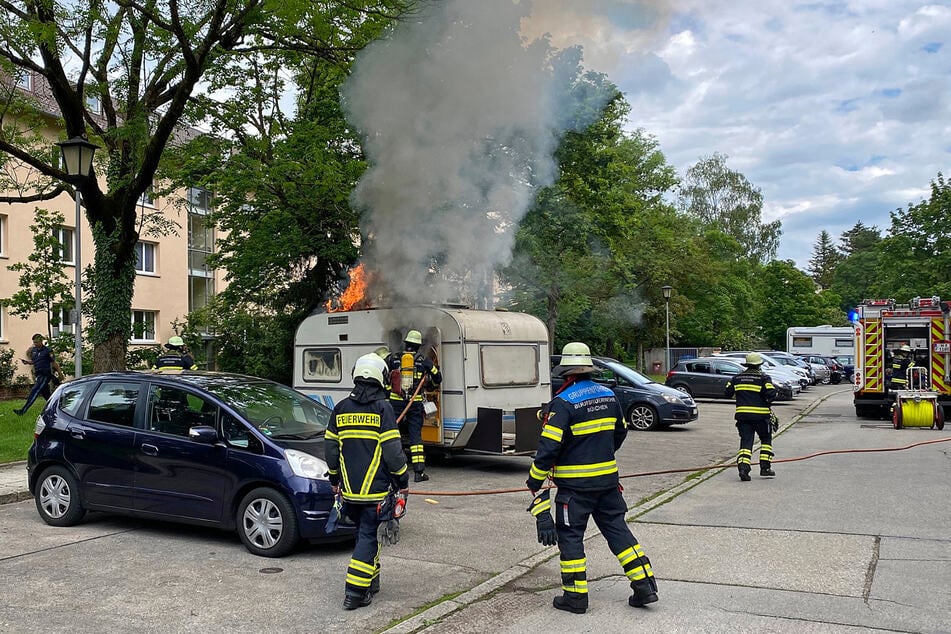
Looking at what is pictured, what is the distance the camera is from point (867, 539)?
7.13 metres

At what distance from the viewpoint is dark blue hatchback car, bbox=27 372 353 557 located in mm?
6605

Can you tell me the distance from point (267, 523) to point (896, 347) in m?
18.3

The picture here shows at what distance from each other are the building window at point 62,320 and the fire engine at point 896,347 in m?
21.3

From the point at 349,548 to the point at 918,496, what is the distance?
677 centimetres

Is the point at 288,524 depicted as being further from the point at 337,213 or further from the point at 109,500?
the point at 337,213

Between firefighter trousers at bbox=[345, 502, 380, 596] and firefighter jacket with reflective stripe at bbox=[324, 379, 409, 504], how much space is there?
0.08 m

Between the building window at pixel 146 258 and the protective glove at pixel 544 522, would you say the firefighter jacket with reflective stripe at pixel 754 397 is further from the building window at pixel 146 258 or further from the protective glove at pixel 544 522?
the building window at pixel 146 258

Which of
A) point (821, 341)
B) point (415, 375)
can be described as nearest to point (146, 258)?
point (415, 375)

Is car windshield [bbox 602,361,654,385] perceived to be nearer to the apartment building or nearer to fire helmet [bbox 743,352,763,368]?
fire helmet [bbox 743,352,763,368]

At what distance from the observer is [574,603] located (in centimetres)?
519

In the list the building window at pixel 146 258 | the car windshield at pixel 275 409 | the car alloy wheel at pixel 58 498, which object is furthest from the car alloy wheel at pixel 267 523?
the building window at pixel 146 258

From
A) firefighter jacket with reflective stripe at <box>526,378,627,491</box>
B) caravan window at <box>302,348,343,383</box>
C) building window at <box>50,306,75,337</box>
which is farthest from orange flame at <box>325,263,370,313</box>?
building window at <box>50,306,75,337</box>

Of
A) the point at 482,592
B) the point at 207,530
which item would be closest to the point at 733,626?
the point at 482,592

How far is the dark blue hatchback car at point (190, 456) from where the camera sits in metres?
6.61
